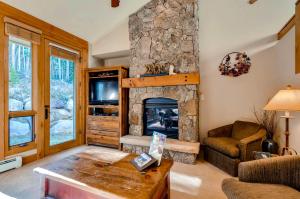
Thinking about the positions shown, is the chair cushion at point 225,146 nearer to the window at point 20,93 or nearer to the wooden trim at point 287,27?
the wooden trim at point 287,27

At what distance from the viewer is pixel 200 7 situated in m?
3.73

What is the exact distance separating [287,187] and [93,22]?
4353 millimetres

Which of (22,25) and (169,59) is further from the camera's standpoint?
(169,59)

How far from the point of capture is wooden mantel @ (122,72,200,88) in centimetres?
321

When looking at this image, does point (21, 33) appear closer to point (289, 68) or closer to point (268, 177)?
point (268, 177)

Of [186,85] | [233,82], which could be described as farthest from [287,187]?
[233,82]

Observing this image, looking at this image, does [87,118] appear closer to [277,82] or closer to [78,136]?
[78,136]

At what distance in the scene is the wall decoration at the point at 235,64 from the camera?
3400mm

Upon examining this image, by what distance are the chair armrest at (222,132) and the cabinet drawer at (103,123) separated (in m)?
2.03

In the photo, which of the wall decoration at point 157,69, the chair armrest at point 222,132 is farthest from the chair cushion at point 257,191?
the wall decoration at point 157,69

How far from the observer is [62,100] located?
3.76 m

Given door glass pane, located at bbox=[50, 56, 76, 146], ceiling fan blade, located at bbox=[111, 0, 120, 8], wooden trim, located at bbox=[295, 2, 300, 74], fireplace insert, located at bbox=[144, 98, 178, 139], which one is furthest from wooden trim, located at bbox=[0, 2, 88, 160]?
wooden trim, located at bbox=[295, 2, 300, 74]

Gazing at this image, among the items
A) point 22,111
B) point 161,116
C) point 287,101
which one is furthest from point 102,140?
point 287,101

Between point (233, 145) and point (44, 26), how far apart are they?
4073 millimetres
